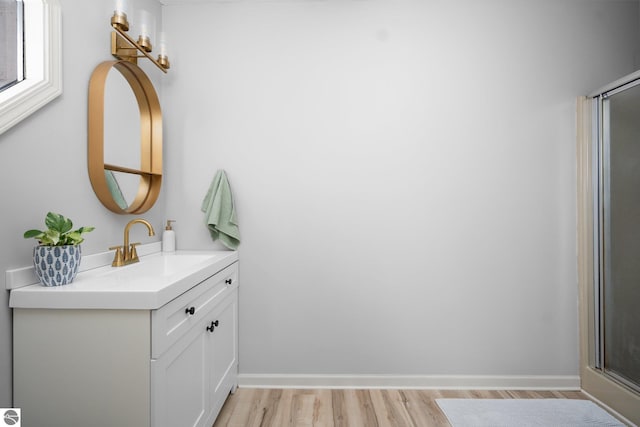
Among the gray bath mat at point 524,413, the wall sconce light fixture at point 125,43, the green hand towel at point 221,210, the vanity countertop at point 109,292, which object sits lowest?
the gray bath mat at point 524,413

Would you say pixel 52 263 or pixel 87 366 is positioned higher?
pixel 52 263

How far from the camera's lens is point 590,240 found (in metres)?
2.22

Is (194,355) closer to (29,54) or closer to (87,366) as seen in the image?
(87,366)

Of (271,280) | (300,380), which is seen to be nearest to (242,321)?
(271,280)

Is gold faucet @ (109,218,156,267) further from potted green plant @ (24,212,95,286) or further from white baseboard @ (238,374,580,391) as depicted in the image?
white baseboard @ (238,374,580,391)

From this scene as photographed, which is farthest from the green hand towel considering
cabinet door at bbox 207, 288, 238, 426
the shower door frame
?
the shower door frame

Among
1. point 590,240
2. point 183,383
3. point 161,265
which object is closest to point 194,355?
point 183,383

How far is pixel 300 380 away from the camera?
2322 millimetres

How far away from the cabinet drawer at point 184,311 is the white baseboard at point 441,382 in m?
0.83

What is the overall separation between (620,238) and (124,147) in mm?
2705

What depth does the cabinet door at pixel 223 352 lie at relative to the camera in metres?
1.82

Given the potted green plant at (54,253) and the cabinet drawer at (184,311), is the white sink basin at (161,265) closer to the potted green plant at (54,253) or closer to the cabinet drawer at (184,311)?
the cabinet drawer at (184,311)

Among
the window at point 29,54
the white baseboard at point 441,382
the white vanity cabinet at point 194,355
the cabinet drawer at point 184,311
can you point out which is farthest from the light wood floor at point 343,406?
the window at point 29,54

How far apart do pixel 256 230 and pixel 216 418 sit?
1.05 m
